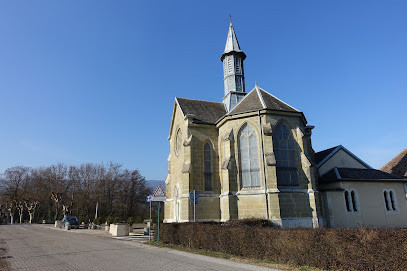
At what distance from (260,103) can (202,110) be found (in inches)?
251

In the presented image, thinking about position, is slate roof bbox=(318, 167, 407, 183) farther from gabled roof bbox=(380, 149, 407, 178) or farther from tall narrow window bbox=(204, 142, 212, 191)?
tall narrow window bbox=(204, 142, 212, 191)

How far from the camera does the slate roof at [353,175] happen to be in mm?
22031

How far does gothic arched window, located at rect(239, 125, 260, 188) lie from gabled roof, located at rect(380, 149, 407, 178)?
1949cm

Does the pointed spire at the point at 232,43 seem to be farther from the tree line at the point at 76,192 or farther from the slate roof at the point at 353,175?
the tree line at the point at 76,192

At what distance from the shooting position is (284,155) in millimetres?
20172

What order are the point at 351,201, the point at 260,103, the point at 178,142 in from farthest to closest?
the point at 178,142
the point at 351,201
the point at 260,103

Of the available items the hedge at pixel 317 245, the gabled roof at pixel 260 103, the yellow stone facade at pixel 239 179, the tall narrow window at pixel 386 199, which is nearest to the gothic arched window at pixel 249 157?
the yellow stone facade at pixel 239 179

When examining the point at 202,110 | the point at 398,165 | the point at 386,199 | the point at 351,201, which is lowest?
the point at 351,201

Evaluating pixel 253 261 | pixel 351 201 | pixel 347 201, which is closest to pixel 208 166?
pixel 347 201

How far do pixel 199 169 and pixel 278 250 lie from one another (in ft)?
44.2

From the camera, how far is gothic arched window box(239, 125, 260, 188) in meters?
19.9

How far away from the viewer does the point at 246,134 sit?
69.1 ft

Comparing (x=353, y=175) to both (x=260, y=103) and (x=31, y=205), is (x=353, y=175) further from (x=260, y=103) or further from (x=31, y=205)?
(x=31, y=205)

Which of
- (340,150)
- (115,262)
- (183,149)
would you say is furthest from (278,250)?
(340,150)
